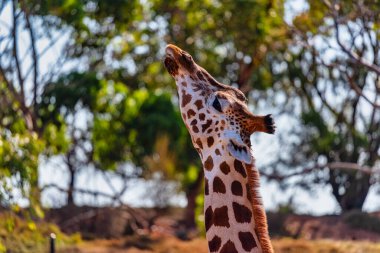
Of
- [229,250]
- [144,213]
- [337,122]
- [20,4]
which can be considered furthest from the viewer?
[337,122]

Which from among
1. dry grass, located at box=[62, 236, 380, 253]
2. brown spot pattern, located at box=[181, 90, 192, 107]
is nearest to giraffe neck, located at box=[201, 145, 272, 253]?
brown spot pattern, located at box=[181, 90, 192, 107]

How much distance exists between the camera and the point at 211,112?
724 cm

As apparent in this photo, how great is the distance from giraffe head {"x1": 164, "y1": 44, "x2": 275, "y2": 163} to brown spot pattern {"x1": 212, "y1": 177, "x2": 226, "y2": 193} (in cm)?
24

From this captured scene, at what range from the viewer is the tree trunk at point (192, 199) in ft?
86.6

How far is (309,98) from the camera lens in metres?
28.6

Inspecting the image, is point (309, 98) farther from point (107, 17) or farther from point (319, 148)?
point (107, 17)

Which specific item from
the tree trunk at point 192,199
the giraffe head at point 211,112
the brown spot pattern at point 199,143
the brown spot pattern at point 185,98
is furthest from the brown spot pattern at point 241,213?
the tree trunk at point 192,199

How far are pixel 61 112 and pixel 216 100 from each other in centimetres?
1758

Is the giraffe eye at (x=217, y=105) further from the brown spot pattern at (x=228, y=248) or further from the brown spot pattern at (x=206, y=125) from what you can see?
the brown spot pattern at (x=228, y=248)

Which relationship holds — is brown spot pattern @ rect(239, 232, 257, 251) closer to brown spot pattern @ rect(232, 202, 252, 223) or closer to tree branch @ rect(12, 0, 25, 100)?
brown spot pattern @ rect(232, 202, 252, 223)

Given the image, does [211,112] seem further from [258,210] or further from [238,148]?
[258,210]

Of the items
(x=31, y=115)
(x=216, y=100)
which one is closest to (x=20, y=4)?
(x=31, y=115)

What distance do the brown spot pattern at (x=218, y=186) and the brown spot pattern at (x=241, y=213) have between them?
14 centimetres

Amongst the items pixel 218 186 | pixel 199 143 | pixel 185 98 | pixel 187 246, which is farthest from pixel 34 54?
pixel 218 186
